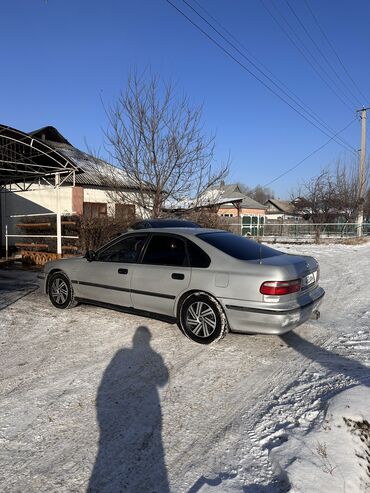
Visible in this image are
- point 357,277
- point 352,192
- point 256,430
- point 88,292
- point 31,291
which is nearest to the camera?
point 256,430

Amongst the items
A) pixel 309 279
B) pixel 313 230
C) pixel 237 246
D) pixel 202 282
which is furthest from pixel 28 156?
pixel 313 230

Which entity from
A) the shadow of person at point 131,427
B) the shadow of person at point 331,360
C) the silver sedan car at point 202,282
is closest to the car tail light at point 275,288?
the silver sedan car at point 202,282

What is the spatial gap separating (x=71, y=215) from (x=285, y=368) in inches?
422

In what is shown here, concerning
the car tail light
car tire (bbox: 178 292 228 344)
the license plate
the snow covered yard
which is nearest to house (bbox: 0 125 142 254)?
the snow covered yard

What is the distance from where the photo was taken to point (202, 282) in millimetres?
5199

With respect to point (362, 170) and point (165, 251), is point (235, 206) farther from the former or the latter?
point (165, 251)

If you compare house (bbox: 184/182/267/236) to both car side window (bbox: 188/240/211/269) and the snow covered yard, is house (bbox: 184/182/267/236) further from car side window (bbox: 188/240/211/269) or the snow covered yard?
the snow covered yard

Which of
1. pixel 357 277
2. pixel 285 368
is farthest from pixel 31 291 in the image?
pixel 357 277

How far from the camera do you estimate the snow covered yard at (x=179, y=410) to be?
268 centimetres

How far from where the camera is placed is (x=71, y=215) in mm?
13680

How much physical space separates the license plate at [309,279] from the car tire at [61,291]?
377cm

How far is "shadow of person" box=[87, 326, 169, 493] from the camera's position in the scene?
2.65m

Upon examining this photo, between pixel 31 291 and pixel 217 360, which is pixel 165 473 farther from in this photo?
pixel 31 291

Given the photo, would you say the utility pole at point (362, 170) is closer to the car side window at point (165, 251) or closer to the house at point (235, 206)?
the house at point (235, 206)
